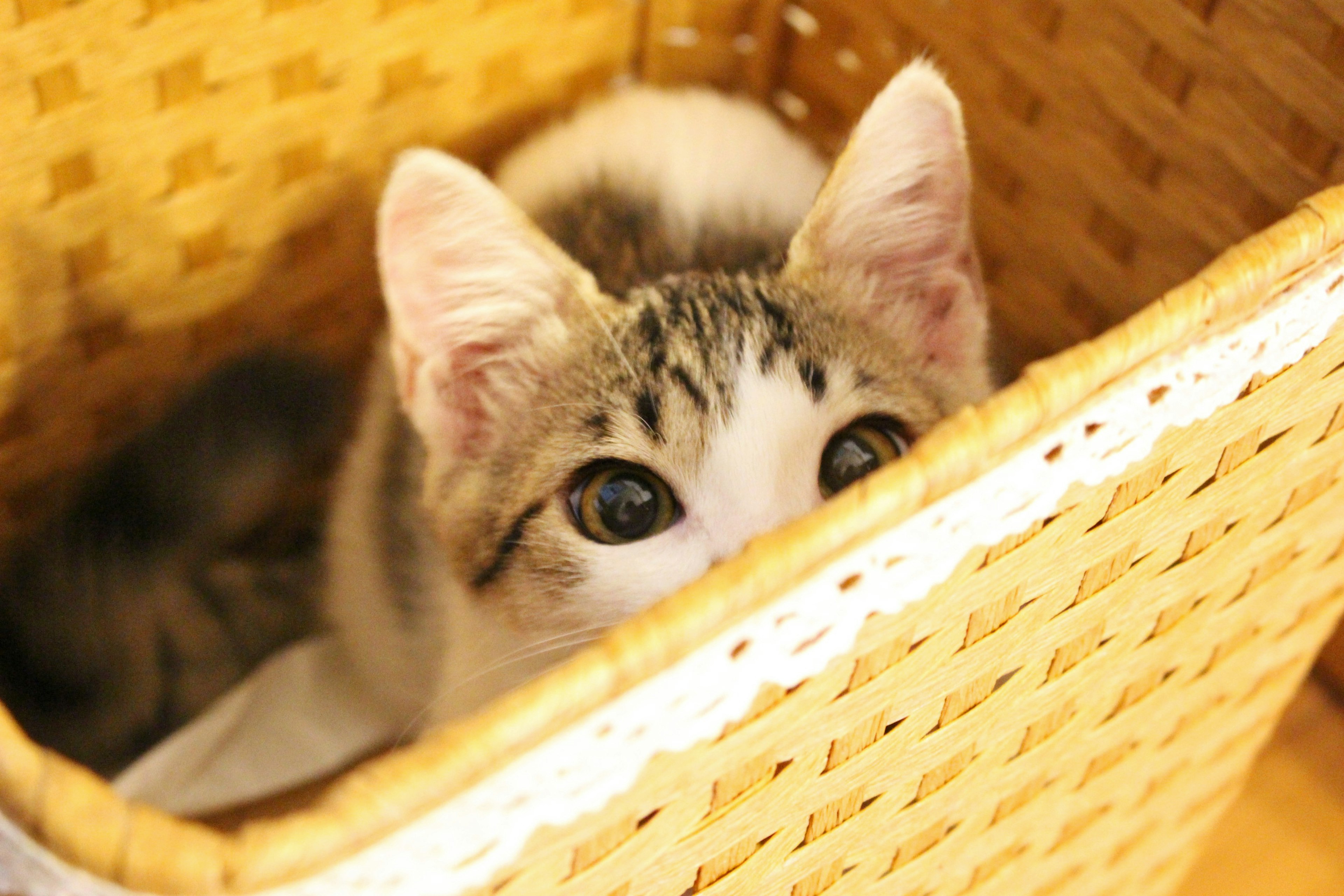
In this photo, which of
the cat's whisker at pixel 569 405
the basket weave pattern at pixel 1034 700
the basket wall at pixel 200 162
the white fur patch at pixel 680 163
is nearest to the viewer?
the basket weave pattern at pixel 1034 700

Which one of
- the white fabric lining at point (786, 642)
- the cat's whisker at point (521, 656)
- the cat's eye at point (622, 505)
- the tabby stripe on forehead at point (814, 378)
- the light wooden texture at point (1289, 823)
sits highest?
the white fabric lining at point (786, 642)

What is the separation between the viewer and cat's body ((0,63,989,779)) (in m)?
0.82

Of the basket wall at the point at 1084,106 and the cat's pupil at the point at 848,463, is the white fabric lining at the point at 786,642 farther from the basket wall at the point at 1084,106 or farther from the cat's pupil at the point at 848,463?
the basket wall at the point at 1084,106

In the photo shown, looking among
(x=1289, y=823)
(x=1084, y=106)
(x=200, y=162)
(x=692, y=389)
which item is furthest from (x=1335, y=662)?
(x=200, y=162)

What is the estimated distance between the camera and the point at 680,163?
125 centimetres

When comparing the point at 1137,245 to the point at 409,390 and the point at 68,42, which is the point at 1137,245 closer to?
the point at 409,390

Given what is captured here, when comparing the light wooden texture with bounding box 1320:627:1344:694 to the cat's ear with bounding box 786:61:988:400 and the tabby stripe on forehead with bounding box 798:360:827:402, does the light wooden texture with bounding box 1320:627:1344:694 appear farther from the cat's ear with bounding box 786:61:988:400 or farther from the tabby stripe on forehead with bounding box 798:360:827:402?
the tabby stripe on forehead with bounding box 798:360:827:402

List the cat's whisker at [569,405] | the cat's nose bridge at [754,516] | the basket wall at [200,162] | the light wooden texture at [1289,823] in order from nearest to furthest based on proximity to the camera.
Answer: the cat's nose bridge at [754,516] → the cat's whisker at [569,405] → the basket wall at [200,162] → the light wooden texture at [1289,823]

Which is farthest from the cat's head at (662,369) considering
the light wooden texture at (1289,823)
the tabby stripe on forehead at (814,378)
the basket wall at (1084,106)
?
the light wooden texture at (1289,823)

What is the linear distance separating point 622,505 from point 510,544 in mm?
111

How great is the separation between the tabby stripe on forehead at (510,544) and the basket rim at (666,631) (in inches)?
14.9

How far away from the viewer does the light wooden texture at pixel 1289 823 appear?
1.37 metres

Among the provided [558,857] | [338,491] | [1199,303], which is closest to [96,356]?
[338,491]

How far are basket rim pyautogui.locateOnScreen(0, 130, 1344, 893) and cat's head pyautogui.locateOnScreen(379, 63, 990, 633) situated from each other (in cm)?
23
